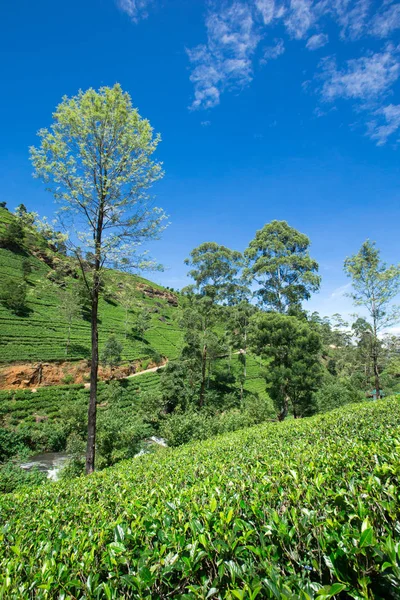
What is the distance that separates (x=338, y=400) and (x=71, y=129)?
32.9 meters

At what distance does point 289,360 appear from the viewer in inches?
753

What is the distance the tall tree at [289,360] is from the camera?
18.6 metres

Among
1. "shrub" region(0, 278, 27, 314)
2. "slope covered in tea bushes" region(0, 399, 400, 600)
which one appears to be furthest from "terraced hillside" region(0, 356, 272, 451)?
"slope covered in tea bushes" region(0, 399, 400, 600)

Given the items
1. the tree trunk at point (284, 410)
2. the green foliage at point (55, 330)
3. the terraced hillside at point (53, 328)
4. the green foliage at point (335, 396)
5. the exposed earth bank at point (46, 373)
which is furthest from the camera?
the green foliage at point (55, 330)

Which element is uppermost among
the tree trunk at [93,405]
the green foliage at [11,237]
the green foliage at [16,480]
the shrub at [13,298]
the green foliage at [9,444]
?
the green foliage at [11,237]

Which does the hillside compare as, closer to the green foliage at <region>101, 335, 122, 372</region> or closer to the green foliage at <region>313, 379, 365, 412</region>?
the green foliage at <region>101, 335, 122, 372</region>

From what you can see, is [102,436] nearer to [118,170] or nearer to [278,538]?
[118,170]

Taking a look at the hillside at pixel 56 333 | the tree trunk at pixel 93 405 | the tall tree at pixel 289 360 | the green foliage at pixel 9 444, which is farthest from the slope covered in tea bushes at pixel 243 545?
the green foliage at pixel 9 444

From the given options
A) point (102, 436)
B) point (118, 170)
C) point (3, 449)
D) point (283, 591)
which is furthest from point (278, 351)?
point (3, 449)

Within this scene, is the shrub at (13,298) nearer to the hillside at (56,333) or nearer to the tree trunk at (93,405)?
the hillside at (56,333)

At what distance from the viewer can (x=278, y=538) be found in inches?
76.3

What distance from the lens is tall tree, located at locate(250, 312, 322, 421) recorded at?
1856 cm

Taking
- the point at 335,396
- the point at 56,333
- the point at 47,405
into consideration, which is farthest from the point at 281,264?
the point at 56,333

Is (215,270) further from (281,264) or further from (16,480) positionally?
(16,480)
